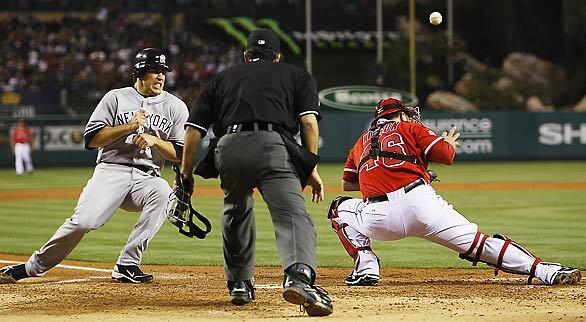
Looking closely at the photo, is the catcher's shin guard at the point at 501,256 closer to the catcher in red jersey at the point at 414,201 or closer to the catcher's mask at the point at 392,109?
the catcher in red jersey at the point at 414,201

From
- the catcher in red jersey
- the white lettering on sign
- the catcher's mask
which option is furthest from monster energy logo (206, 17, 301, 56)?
the catcher in red jersey

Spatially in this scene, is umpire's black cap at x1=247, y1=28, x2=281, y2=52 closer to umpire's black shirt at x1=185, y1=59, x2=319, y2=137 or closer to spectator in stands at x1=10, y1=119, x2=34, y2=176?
umpire's black shirt at x1=185, y1=59, x2=319, y2=137

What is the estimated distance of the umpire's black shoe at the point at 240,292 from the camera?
693cm

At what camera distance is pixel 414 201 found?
7590mm

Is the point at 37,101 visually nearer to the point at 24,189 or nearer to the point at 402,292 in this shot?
the point at 24,189

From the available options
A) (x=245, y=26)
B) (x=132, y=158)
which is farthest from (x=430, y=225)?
(x=245, y=26)

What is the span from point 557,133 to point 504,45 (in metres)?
14.4

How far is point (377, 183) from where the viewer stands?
25.5ft

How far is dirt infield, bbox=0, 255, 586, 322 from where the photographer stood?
21.5 ft

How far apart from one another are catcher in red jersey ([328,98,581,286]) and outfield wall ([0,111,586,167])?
2295 centimetres

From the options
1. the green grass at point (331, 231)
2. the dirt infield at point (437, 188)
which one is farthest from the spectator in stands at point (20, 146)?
the dirt infield at point (437, 188)

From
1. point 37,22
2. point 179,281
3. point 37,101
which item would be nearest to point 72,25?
point 37,22

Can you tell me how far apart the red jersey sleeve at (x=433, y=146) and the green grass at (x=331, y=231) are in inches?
98.3

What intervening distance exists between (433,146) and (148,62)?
93.5 inches
